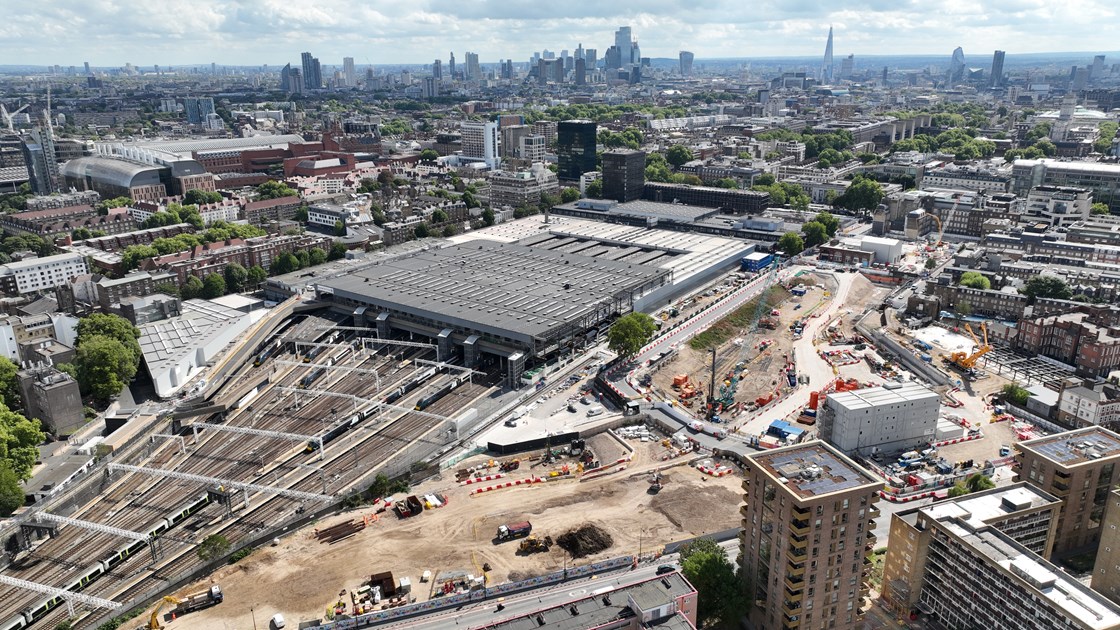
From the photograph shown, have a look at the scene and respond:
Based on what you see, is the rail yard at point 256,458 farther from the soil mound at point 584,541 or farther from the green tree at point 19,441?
the soil mound at point 584,541

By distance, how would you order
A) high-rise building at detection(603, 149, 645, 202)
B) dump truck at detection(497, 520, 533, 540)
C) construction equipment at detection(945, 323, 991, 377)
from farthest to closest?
1. high-rise building at detection(603, 149, 645, 202)
2. construction equipment at detection(945, 323, 991, 377)
3. dump truck at detection(497, 520, 533, 540)

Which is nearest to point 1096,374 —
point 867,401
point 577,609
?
point 867,401

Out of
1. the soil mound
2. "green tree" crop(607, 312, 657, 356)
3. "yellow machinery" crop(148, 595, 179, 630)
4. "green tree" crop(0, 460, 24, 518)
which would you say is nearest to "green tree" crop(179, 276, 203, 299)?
"green tree" crop(0, 460, 24, 518)

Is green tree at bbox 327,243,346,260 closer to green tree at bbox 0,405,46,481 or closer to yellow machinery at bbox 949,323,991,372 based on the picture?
green tree at bbox 0,405,46,481

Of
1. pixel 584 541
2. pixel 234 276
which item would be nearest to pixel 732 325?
pixel 584 541

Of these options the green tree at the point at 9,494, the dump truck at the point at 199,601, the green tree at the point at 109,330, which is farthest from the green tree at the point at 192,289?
the dump truck at the point at 199,601

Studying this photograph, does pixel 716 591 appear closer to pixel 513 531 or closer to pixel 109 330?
pixel 513 531

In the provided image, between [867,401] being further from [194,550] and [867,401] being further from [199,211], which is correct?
[199,211]
